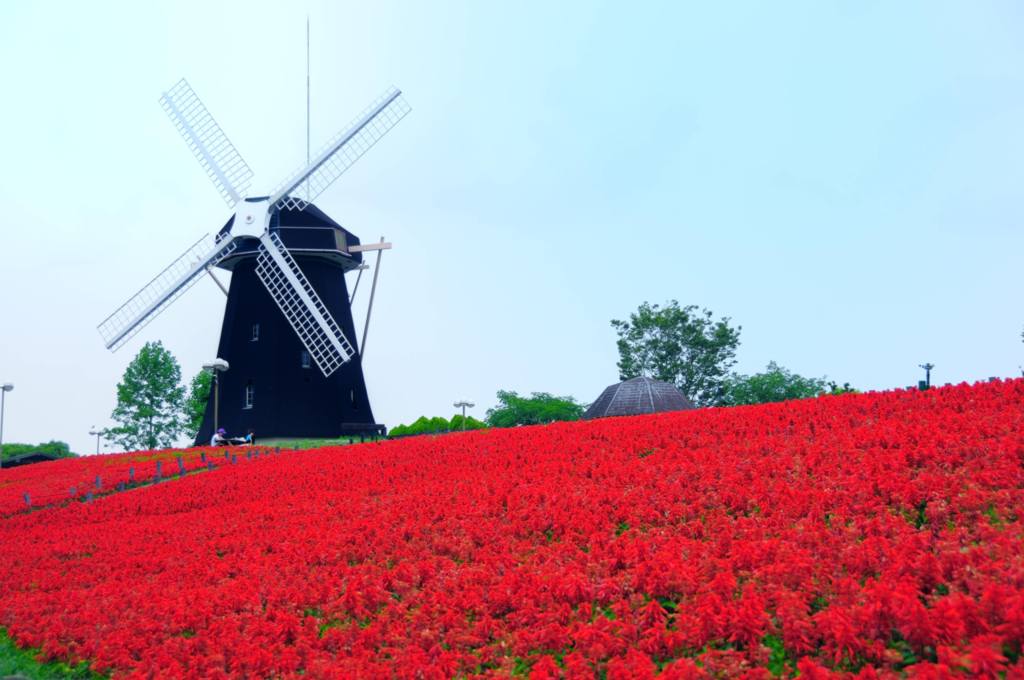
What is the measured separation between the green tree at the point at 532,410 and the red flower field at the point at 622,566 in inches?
2011

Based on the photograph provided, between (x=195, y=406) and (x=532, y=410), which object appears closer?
(x=195, y=406)

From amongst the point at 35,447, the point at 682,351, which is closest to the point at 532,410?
the point at 682,351

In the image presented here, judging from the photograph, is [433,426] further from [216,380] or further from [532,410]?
[532,410]

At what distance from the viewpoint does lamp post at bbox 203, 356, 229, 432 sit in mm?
36188

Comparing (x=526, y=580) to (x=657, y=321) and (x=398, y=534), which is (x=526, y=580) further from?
(x=657, y=321)

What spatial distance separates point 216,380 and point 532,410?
3463 centimetres

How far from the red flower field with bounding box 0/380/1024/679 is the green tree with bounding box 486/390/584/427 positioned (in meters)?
51.1

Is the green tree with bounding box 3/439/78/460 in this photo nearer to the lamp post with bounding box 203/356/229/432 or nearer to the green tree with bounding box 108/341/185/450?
the green tree with bounding box 108/341/185/450

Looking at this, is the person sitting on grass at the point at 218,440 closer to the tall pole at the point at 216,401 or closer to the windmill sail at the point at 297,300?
the tall pole at the point at 216,401

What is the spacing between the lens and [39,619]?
10711 millimetres

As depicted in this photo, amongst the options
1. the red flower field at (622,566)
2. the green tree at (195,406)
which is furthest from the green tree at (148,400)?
the red flower field at (622,566)

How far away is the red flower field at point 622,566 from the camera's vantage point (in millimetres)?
6133

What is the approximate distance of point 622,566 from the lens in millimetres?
8180

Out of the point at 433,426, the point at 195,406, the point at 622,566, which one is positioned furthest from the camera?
the point at 195,406
